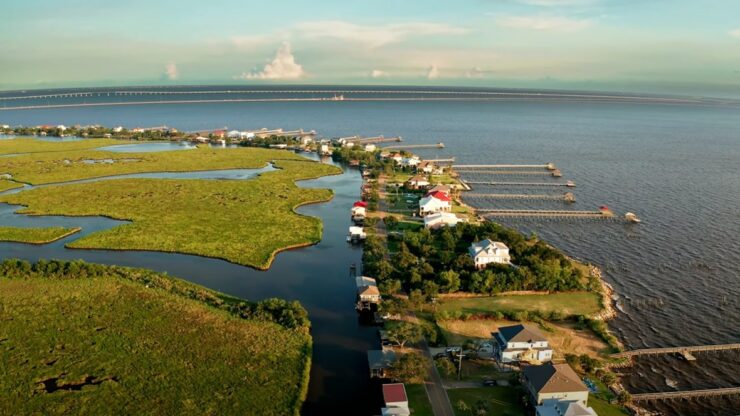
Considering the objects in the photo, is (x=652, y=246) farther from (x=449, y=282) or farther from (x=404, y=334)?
(x=404, y=334)

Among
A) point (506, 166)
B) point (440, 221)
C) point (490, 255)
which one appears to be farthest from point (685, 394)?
point (506, 166)

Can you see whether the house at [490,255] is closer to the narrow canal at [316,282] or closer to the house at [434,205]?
the narrow canal at [316,282]

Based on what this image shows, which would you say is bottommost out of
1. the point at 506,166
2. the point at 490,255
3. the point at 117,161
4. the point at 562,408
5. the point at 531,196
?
the point at 562,408

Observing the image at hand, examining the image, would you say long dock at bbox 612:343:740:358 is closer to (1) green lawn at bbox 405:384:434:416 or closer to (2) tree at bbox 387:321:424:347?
(2) tree at bbox 387:321:424:347

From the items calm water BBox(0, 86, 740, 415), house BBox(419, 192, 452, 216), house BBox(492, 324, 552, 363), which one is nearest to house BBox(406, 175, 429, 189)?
calm water BBox(0, 86, 740, 415)

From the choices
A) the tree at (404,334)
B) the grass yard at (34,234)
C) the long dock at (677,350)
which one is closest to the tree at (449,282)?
the tree at (404,334)

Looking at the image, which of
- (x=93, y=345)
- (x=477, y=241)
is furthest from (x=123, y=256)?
(x=477, y=241)
